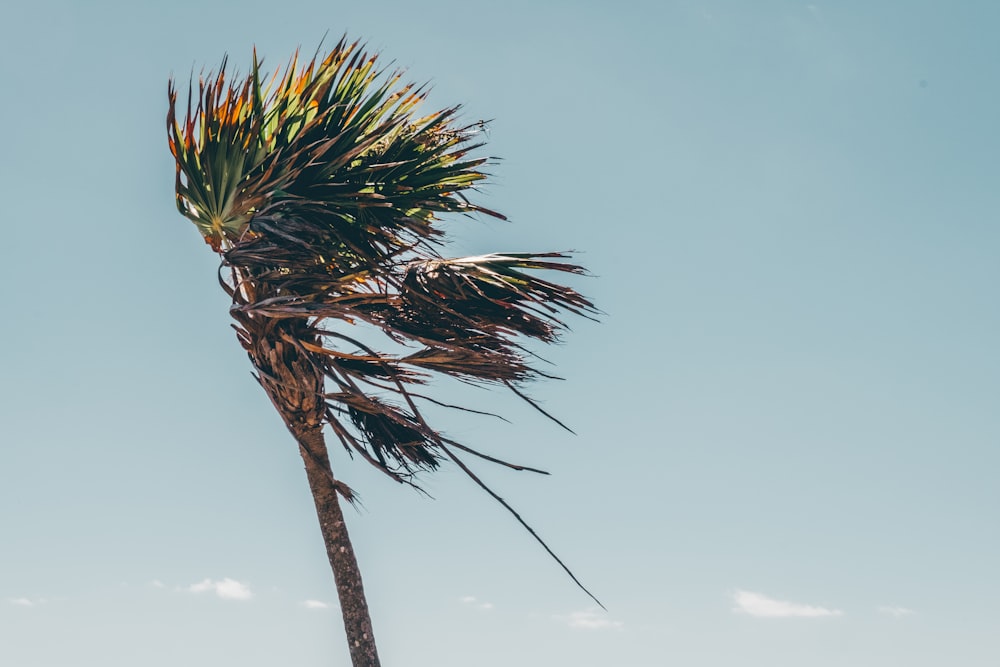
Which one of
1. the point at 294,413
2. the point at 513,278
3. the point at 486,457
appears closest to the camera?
the point at 486,457

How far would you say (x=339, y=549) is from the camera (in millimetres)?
9523

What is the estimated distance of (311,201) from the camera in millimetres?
9016

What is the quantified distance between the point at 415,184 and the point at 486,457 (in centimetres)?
273

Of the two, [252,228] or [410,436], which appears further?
[410,436]

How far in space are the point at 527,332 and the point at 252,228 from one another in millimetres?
2607

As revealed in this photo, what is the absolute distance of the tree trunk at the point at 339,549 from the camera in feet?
30.5

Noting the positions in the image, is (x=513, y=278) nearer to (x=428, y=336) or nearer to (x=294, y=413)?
(x=428, y=336)

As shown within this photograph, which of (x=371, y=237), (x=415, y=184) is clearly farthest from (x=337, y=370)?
(x=415, y=184)

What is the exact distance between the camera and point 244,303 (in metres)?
9.33

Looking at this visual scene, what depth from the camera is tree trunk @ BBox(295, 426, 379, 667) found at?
930 cm

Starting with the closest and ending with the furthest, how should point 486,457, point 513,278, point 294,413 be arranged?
point 486,457 → point 513,278 → point 294,413

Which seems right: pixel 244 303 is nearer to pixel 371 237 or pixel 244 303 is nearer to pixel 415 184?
pixel 371 237

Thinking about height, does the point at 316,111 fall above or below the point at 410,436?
above

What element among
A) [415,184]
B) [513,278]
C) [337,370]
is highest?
[415,184]
